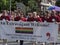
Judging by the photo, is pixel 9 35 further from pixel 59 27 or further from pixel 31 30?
pixel 59 27

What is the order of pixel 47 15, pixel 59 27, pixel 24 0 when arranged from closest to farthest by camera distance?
pixel 59 27, pixel 47 15, pixel 24 0

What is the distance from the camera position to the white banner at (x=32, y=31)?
43.3 feet

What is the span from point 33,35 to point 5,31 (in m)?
1.31

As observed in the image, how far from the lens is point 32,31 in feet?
43.3

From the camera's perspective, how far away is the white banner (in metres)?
13.2

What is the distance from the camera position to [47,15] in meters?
15.3

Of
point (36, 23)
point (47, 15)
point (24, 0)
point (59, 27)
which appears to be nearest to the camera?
point (36, 23)

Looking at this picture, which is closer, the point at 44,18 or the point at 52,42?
the point at 52,42

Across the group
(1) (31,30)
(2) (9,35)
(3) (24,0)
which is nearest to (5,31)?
(2) (9,35)

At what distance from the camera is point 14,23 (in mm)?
13273

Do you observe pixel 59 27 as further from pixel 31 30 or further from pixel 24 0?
pixel 24 0

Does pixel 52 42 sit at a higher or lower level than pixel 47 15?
lower

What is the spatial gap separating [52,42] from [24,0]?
67681 millimetres

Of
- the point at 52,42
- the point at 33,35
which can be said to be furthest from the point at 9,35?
the point at 52,42
